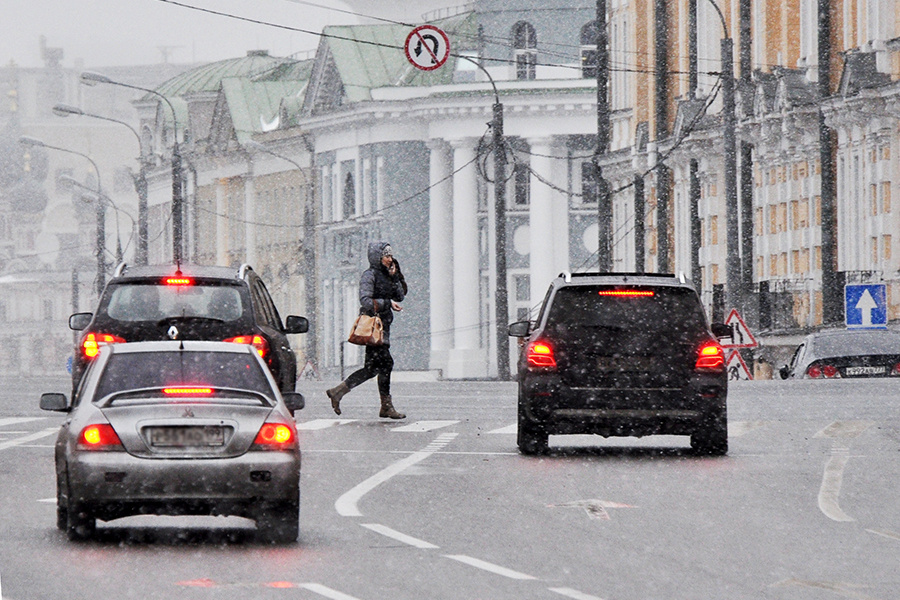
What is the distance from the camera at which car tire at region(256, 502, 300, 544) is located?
13086mm

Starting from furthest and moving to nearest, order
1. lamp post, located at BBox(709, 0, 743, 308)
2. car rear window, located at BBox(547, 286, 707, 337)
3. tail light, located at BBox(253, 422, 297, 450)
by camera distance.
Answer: lamp post, located at BBox(709, 0, 743, 308)
car rear window, located at BBox(547, 286, 707, 337)
tail light, located at BBox(253, 422, 297, 450)

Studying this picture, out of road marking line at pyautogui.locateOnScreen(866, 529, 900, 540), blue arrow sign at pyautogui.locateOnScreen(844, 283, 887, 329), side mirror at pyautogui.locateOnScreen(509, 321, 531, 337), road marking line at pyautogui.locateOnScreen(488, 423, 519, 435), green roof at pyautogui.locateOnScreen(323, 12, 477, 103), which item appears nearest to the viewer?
road marking line at pyautogui.locateOnScreen(866, 529, 900, 540)

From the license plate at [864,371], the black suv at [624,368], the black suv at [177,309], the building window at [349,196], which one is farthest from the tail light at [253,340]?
the building window at [349,196]

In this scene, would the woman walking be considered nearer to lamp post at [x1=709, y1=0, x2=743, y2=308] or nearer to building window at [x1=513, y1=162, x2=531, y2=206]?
lamp post at [x1=709, y1=0, x2=743, y2=308]

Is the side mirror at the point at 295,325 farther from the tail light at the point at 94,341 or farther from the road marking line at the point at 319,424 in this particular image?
the tail light at the point at 94,341

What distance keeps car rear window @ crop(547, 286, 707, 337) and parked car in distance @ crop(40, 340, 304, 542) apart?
7296 millimetres

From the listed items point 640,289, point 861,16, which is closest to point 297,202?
point 861,16

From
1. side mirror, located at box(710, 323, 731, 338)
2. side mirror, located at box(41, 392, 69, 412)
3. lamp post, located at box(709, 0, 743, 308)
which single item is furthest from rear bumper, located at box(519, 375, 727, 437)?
lamp post, located at box(709, 0, 743, 308)

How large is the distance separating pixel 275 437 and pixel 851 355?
26.7 m

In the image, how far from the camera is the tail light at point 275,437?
13.0 m

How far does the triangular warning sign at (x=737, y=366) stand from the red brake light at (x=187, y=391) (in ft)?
104

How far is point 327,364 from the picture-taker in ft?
288

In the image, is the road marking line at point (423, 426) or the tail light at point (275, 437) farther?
the road marking line at point (423, 426)

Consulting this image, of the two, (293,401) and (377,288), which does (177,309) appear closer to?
(377,288)
